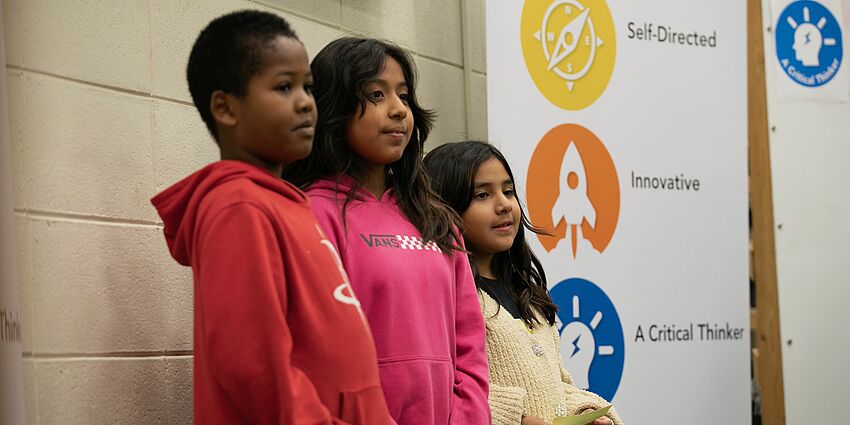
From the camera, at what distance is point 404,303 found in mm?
2029

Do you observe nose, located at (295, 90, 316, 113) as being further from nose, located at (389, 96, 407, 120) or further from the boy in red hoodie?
nose, located at (389, 96, 407, 120)

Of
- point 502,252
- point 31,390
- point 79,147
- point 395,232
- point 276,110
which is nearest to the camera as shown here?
point 276,110

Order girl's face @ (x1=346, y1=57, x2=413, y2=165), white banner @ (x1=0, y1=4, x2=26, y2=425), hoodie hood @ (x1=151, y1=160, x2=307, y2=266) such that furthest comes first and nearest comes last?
girl's face @ (x1=346, y1=57, x2=413, y2=165) < hoodie hood @ (x1=151, y1=160, x2=307, y2=266) < white banner @ (x1=0, y1=4, x2=26, y2=425)

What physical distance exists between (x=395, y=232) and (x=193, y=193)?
0.54 meters

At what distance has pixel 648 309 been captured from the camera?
3295 mm

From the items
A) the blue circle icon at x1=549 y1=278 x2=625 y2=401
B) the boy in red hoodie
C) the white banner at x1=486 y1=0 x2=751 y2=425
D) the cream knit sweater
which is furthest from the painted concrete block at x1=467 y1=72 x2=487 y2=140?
the boy in red hoodie

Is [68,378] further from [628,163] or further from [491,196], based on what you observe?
[628,163]

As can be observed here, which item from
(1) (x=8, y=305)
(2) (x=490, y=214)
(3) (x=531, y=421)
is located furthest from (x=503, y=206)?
(1) (x=8, y=305)

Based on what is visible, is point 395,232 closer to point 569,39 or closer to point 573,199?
point 573,199

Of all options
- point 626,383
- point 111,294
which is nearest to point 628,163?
point 626,383

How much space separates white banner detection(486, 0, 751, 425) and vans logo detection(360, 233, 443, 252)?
0.86m

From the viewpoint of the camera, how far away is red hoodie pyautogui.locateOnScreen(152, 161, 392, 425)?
1494 mm

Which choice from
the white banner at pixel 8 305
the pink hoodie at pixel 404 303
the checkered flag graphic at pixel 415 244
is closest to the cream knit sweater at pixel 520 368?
the pink hoodie at pixel 404 303

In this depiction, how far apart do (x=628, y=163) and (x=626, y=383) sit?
627 millimetres
